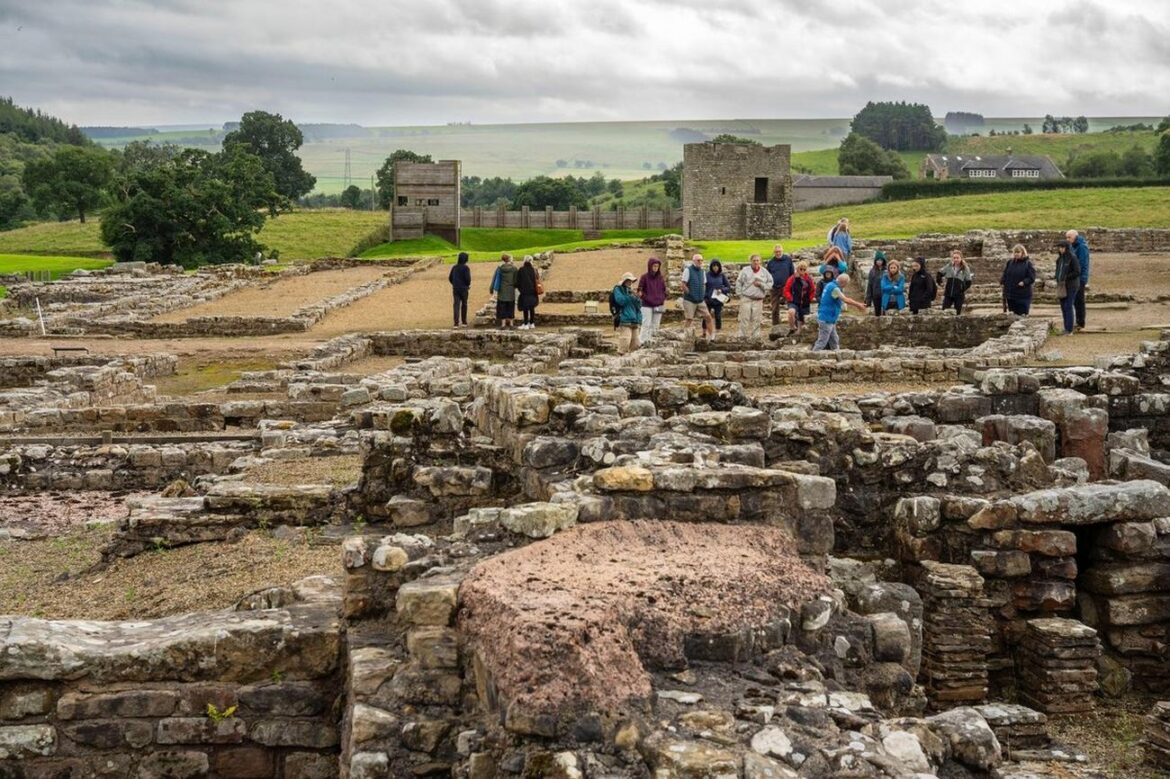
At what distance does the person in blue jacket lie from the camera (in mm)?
23906

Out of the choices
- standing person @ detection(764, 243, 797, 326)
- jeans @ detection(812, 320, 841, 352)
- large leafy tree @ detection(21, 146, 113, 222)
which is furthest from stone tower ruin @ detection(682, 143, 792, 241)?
large leafy tree @ detection(21, 146, 113, 222)

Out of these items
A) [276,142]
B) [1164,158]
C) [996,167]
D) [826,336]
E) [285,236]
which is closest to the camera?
[826,336]

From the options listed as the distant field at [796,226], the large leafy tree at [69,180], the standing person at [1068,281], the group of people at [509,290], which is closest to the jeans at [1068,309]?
the standing person at [1068,281]

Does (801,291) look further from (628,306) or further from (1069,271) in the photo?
(1069,271)

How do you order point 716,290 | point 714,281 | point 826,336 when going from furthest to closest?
1. point 716,290
2. point 714,281
3. point 826,336

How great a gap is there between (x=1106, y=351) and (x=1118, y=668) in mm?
12234

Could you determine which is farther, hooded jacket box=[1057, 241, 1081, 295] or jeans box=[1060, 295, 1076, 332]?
jeans box=[1060, 295, 1076, 332]

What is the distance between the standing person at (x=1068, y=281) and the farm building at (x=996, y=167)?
89.4m

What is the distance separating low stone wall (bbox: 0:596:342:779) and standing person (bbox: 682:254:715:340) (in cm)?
1588

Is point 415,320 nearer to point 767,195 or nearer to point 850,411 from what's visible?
point 850,411

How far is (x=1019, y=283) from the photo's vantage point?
22.5 m

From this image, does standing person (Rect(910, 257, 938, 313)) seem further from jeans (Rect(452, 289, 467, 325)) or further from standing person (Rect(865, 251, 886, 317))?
jeans (Rect(452, 289, 467, 325))

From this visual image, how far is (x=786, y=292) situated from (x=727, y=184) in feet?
110

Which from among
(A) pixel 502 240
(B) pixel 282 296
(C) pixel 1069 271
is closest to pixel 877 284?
(C) pixel 1069 271
